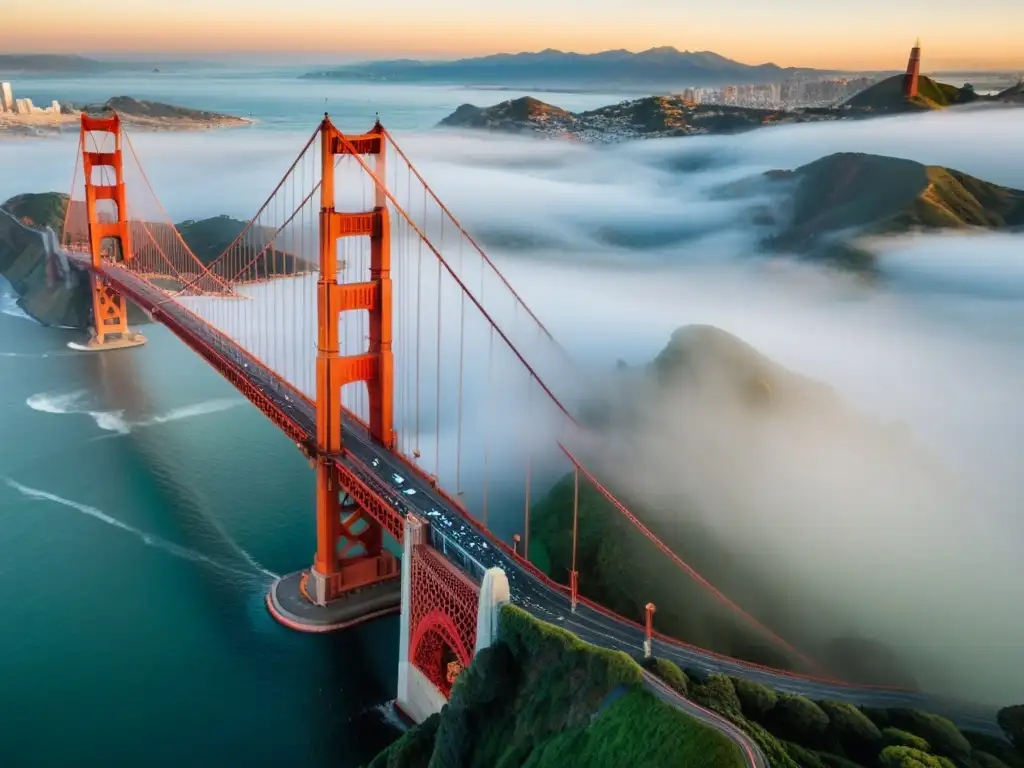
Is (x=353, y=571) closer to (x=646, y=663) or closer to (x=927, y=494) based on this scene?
(x=646, y=663)

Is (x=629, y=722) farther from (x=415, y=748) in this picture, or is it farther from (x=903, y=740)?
(x=415, y=748)

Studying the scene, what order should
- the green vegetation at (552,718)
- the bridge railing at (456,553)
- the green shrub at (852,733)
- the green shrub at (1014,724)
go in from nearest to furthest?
1. the green vegetation at (552,718)
2. the green shrub at (852,733)
3. the green shrub at (1014,724)
4. the bridge railing at (456,553)

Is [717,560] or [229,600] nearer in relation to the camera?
[229,600]

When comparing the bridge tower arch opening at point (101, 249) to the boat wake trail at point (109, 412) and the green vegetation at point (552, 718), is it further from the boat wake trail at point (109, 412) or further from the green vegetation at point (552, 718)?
the green vegetation at point (552, 718)

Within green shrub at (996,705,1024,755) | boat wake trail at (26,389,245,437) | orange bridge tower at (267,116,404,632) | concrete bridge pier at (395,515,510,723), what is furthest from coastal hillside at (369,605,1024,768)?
boat wake trail at (26,389,245,437)

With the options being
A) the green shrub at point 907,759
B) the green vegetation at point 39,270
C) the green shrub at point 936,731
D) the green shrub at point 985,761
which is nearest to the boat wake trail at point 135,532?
the green shrub at point 936,731

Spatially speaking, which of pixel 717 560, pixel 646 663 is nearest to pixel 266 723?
pixel 646 663

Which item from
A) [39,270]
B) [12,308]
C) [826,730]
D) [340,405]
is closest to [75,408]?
[340,405]
